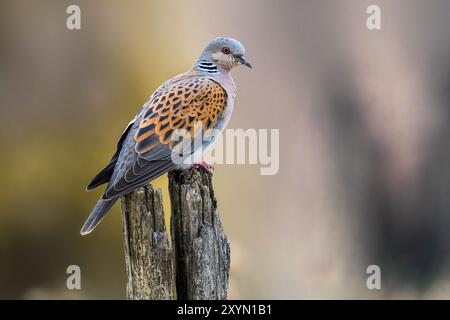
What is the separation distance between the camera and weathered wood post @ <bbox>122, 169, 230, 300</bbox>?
5504 millimetres

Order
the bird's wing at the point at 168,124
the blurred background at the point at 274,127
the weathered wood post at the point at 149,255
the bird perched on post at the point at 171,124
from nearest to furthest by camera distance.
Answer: the weathered wood post at the point at 149,255 → the bird perched on post at the point at 171,124 → the bird's wing at the point at 168,124 → the blurred background at the point at 274,127

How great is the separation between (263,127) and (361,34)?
5.42ft

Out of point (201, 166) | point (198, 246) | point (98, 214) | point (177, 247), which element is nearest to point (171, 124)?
point (201, 166)

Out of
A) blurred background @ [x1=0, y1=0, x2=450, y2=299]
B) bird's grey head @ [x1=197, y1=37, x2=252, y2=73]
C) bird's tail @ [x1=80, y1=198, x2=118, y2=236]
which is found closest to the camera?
bird's tail @ [x1=80, y1=198, x2=118, y2=236]

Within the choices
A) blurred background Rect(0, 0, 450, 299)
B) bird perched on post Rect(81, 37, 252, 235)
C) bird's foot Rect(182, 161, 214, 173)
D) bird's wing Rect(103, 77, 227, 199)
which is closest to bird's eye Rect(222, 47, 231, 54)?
bird perched on post Rect(81, 37, 252, 235)

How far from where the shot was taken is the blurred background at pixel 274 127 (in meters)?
8.97

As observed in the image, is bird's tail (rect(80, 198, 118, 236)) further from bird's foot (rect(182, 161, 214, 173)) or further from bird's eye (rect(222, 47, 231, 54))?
bird's eye (rect(222, 47, 231, 54))

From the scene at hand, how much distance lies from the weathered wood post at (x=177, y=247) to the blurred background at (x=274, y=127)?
303 centimetres

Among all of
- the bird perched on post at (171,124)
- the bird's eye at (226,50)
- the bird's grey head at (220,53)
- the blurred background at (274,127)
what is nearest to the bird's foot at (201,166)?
the bird perched on post at (171,124)

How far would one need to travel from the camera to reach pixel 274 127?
916 centimetres

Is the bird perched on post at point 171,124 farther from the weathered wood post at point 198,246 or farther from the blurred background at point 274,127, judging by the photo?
the blurred background at point 274,127

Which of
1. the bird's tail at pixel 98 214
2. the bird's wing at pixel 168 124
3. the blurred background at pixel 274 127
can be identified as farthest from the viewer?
the blurred background at pixel 274 127

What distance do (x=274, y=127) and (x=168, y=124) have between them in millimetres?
2836

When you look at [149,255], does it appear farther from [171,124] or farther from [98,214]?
[171,124]
